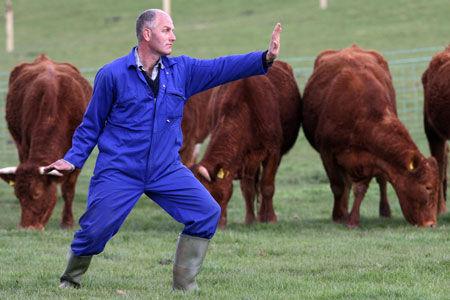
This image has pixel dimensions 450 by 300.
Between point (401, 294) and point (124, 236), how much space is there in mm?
4780

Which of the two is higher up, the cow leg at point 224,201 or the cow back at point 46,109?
the cow back at point 46,109

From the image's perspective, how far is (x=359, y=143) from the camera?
1344 cm

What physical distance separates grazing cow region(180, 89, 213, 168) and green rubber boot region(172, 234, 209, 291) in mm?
8290

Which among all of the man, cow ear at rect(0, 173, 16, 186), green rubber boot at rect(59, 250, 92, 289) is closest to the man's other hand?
the man

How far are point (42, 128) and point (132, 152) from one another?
239 inches

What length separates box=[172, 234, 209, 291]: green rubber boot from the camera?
8258 mm

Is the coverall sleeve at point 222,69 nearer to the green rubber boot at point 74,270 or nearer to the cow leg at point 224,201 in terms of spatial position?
the green rubber boot at point 74,270

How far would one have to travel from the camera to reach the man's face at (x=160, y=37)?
8125 mm

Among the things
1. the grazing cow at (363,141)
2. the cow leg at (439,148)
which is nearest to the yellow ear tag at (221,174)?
the grazing cow at (363,141)

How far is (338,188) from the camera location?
14.2 meters

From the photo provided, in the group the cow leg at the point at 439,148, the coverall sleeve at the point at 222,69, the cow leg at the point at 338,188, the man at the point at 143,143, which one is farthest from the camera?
the cow leg at the point at 439,148

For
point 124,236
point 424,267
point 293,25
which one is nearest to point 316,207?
point 124,236

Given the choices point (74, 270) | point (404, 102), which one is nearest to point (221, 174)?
point (74, 270)

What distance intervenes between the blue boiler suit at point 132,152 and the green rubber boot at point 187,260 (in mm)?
72
